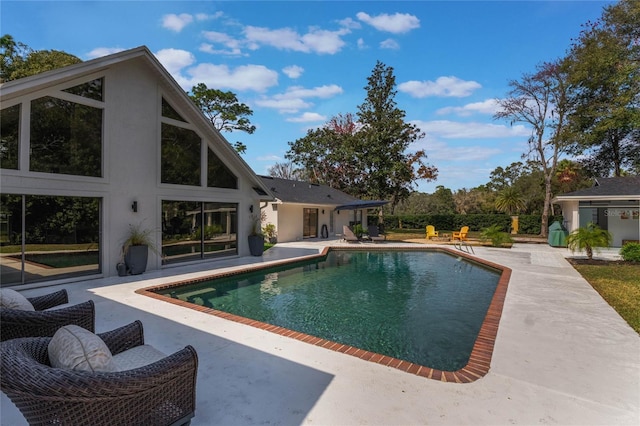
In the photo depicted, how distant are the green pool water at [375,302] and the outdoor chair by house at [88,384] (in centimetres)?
327

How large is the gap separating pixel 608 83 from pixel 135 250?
3267 cm

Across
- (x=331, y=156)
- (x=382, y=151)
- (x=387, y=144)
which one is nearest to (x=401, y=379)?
(x=382, y=151)

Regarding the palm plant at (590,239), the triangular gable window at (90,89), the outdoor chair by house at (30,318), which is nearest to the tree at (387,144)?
the palm plant at (590,239)

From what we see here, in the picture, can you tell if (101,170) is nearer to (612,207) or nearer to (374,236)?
(374,236)

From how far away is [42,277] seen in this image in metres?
8.17

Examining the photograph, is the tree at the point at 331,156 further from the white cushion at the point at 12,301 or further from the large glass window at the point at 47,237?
the white cushion at the point at 12,301

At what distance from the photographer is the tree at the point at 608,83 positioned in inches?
843

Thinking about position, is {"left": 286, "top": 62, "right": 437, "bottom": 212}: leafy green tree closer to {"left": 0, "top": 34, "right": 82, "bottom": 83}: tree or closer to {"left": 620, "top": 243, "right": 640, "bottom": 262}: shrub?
{"left": 620, "top": 243, "right": 640, "bottom": 262}: shrub

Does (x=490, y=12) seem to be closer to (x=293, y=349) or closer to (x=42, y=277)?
(x=293, y=349)

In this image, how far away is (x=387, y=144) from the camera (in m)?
29.4

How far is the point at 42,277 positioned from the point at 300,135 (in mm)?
31601

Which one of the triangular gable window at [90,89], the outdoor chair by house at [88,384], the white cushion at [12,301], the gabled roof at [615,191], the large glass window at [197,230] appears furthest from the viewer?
the gabled roof at [615,191]

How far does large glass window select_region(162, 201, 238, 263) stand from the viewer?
11.0 m

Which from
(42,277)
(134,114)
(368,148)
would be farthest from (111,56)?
(368,148)
